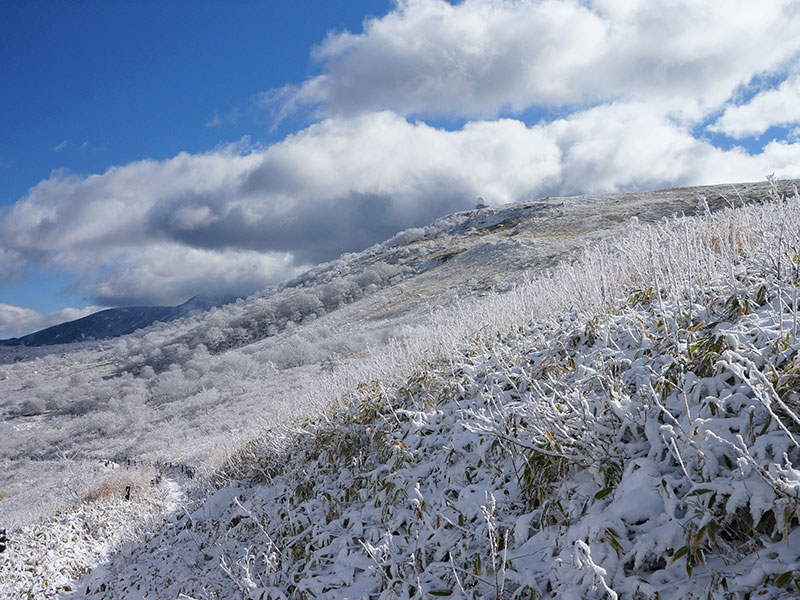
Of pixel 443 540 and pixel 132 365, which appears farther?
pixel 132 365

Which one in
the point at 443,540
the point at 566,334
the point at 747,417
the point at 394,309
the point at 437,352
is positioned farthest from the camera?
the point at 394,309

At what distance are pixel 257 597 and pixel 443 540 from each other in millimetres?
2334

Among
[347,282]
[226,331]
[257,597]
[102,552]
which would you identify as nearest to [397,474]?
[257,597]

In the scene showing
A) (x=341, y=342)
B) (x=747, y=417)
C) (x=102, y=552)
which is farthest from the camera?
(x=341, y=342)

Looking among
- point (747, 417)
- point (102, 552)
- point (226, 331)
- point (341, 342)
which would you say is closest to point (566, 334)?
point (747, 417)

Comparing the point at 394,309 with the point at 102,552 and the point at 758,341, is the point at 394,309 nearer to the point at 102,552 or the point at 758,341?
the point at 102,552

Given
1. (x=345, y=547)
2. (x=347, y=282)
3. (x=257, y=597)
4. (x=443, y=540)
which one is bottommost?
(x=257, y=597)

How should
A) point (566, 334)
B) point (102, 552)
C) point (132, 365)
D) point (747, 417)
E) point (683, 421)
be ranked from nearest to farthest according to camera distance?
point (747, 417), point (683, 421), point (566, 334), point (102, 552), point (132, 365)

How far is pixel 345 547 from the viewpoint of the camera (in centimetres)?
443

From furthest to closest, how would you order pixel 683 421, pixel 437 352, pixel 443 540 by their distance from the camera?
pixel 437 352 → pixel 443 540 → pixel 683 421

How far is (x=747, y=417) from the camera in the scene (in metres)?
2.66

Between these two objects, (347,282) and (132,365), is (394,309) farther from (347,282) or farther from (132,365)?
(132,365)

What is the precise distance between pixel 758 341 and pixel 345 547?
4140 mm

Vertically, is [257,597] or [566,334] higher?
[566,334]
